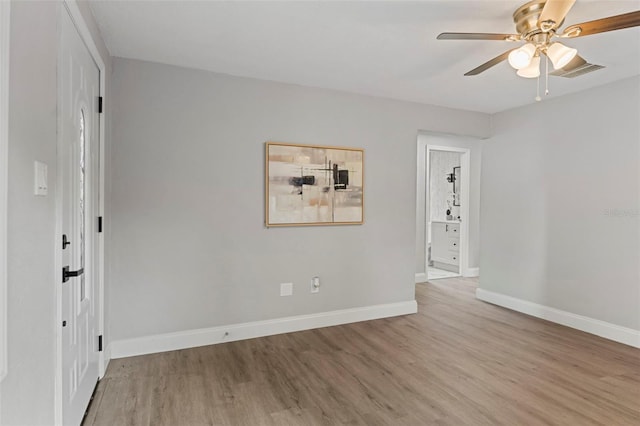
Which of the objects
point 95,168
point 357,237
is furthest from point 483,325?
point 95,168

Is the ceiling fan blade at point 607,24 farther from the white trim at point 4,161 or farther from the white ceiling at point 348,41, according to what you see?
the white trim at point 4,161

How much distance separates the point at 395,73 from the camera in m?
3.22

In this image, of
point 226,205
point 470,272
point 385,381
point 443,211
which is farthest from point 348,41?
point 443,211

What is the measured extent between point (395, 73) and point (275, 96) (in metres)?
1.14

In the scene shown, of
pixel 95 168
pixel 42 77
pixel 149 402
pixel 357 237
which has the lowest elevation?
pixel 149 402

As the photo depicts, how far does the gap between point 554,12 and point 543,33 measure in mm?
201

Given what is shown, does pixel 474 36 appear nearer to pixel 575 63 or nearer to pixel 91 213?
pixel 575 63

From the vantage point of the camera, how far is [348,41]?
2.59 meters

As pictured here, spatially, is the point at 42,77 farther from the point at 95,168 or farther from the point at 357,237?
the point at 357,237

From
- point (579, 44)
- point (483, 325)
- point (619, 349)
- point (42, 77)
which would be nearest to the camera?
point (42, 77)

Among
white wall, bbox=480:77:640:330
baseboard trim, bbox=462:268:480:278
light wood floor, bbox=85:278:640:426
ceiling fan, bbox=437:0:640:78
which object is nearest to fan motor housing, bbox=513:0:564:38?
ceiling fan, bbox=437:0:640:78

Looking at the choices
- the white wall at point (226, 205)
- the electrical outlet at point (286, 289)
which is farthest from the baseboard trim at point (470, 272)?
the electrical outlet at point (286, 289)

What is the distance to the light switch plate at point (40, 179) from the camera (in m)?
1.30

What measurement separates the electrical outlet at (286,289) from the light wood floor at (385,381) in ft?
1.33
